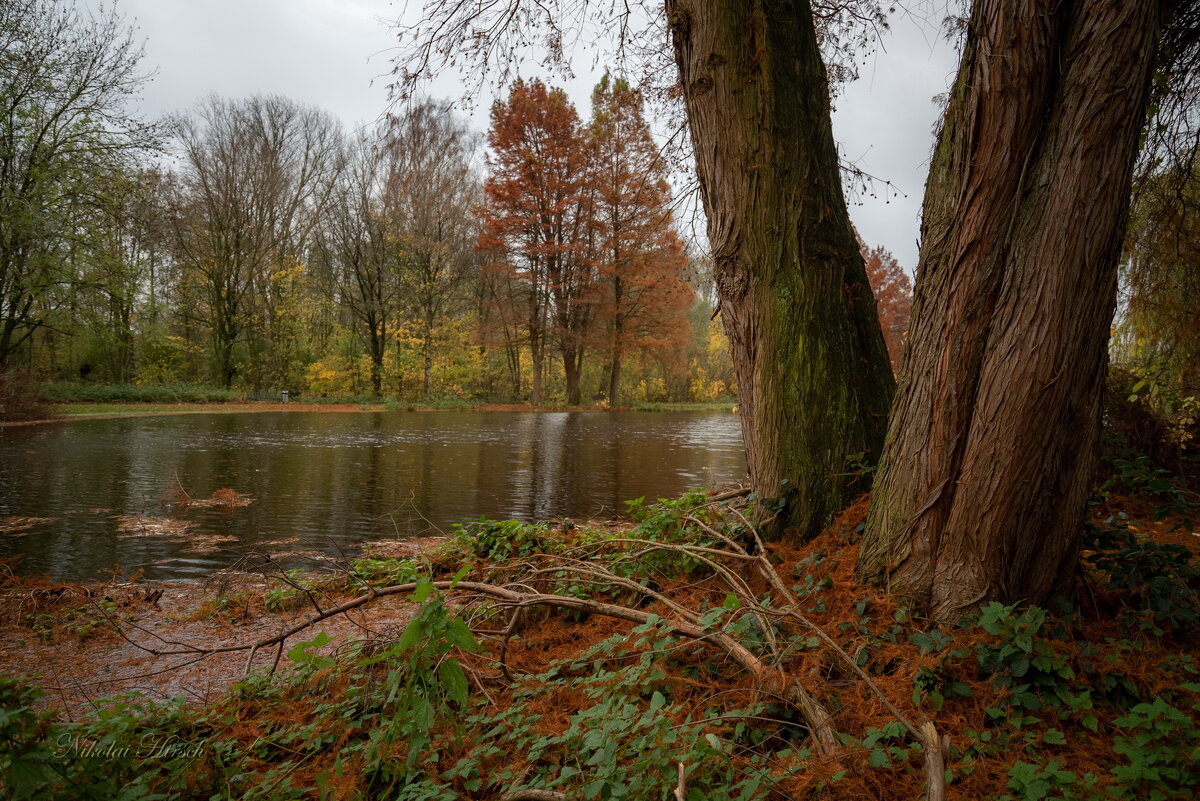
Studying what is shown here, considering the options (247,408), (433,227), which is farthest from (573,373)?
(247,408)

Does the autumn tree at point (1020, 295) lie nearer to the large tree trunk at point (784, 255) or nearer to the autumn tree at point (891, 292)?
the large tree trunk at point (784, 255)

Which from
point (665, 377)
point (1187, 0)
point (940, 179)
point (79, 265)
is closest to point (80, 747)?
point (940, 179)

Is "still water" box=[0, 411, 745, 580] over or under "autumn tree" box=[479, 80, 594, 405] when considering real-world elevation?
under

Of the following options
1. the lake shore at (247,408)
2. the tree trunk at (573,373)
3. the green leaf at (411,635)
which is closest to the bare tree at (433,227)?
the lake shore at (247,408)

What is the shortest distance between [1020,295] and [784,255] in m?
1.33

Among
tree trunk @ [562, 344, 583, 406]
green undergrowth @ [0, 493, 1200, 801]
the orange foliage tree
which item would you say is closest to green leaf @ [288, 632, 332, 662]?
green undergrowth @ [0, 493, 1200, 801]

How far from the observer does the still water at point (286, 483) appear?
570 centimetres

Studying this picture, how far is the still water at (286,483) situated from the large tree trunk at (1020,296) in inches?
124

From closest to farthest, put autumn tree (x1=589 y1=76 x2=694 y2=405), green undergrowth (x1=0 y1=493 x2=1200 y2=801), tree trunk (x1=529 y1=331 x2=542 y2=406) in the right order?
green undergrowth (x1=0 y1=493 x2=1200 y2=801)
autumn tree (x1=589 y1=76 x2=694 y2=405)
tree trunk (x1=529 y1=331 x2=542 y2=406)

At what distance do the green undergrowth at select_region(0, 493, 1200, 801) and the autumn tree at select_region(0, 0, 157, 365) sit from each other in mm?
21370

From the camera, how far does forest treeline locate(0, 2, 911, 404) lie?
21.9 meters

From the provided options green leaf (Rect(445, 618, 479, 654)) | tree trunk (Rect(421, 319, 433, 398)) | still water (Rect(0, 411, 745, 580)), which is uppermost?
tree trunk (Rect(421, 319, 433, 398))

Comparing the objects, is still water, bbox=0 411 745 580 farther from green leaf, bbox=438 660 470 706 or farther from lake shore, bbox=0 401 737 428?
green leaf, bbox=438 660 470 706

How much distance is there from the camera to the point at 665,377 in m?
36.1
